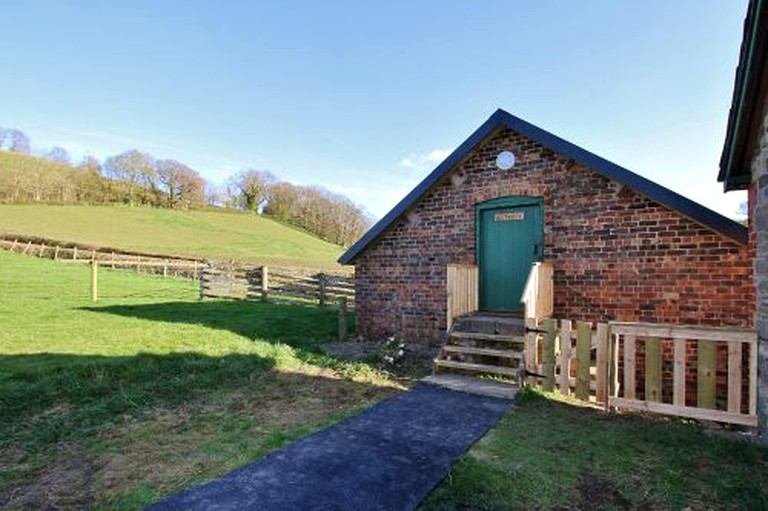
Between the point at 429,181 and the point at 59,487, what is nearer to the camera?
the point at 59,487

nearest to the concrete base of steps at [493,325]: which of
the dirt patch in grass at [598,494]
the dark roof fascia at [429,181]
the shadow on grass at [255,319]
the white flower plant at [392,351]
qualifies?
the white flower plant at [392,351]

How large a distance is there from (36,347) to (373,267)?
6907mm

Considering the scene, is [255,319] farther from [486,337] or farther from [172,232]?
[172,232]

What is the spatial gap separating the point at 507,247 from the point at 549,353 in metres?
2.98

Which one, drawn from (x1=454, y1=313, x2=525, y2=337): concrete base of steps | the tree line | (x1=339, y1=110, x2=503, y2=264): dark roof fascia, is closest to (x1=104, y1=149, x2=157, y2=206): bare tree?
the tree line

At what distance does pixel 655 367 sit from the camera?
564 cm

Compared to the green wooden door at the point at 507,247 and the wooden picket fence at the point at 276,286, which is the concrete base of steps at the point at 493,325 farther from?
the wooden picket fence at the point at 276,286

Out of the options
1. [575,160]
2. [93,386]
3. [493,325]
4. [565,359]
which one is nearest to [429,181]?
[575,160]

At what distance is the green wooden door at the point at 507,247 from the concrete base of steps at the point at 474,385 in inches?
92.5

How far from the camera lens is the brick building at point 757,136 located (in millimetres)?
4773

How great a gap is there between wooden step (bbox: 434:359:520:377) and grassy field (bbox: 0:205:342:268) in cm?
2941

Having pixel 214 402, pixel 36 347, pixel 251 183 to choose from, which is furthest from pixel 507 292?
pixel 251 183

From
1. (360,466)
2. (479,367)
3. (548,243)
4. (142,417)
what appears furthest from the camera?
(548,243)

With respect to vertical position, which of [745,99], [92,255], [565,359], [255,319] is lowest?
[255,319]
